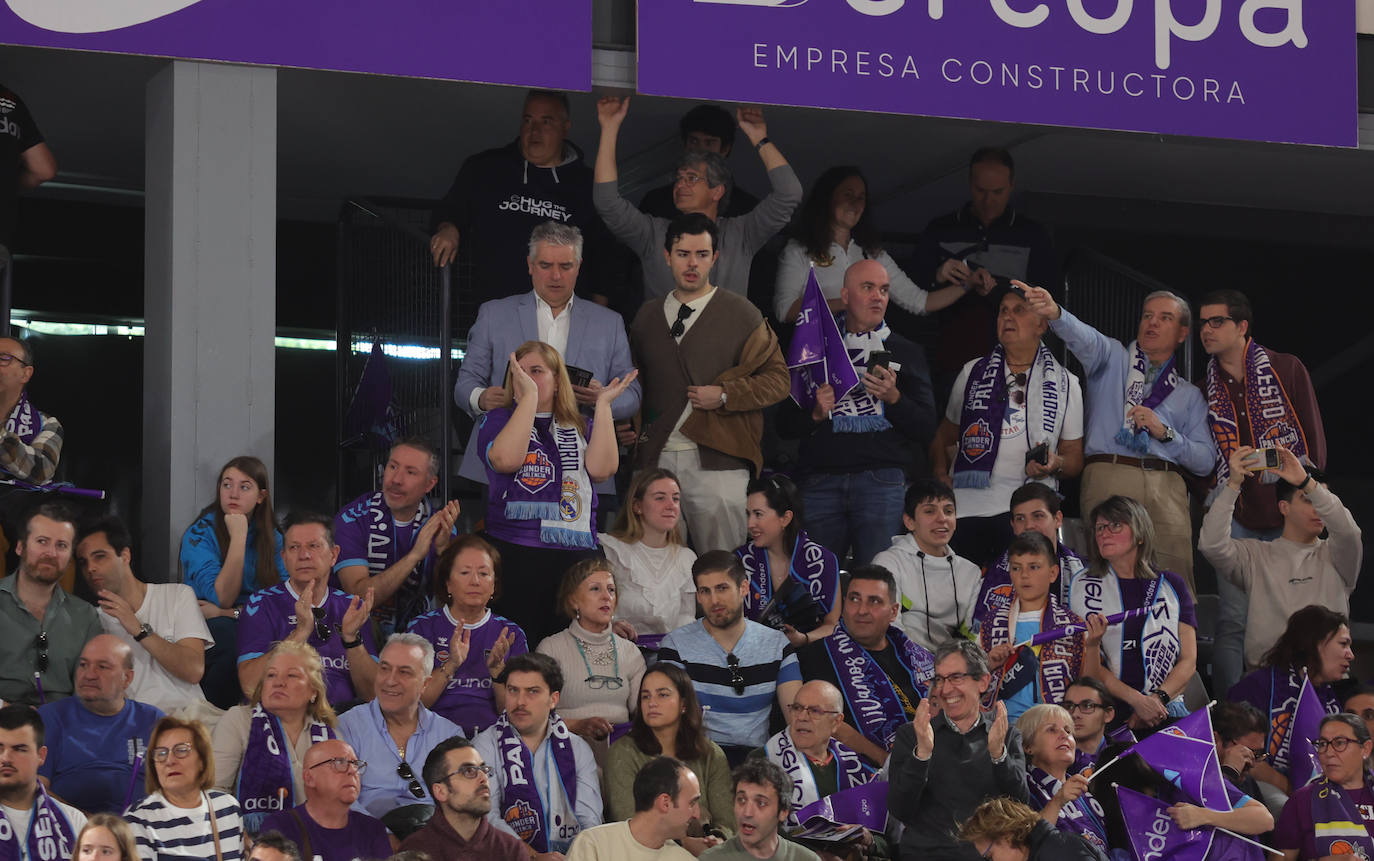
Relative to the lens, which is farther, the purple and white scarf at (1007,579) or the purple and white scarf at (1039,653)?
the purple and white scarf at (1007,579)

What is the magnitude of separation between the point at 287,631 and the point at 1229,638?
14.6 ft

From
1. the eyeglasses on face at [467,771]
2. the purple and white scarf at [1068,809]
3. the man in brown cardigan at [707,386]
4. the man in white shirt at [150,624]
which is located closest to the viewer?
the eyeglasses on face at [467,771]

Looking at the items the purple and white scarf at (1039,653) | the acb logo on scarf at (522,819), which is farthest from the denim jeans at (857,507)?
the acb logo on scarf at (522,819)

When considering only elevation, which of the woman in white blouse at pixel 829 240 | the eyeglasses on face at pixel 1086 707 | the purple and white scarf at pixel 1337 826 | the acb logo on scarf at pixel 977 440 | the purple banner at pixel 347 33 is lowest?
the purple and white scarf at pixel 1337 826

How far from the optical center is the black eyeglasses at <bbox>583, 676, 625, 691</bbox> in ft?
24.4

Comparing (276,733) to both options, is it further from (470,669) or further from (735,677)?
(735,677)

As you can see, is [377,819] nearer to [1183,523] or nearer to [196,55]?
[196,55]

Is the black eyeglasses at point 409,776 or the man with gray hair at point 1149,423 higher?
the man with gray hair at point 1149,423

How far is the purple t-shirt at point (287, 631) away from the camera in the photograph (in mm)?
7105

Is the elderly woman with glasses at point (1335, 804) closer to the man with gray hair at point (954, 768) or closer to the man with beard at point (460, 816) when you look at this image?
the man with gray hair at point (954, 768)

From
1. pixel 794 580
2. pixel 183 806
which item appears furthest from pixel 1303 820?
pixel 183 806

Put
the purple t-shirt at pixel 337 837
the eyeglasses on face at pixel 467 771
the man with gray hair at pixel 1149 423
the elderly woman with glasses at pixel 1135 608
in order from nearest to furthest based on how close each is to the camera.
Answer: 1. the purple t-shirt at pixel 337 837
2. the eyeglasses on face at pixel 467 771
3. the elderly woman with glasses at pixel 1135 608
4. the man with gray hair at pixel 1149 423

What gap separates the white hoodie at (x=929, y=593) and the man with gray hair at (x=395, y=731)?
2.20 metres

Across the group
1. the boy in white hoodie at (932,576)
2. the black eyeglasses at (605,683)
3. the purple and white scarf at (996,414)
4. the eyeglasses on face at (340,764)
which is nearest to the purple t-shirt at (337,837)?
the eyeglasses on face at (340,764)
